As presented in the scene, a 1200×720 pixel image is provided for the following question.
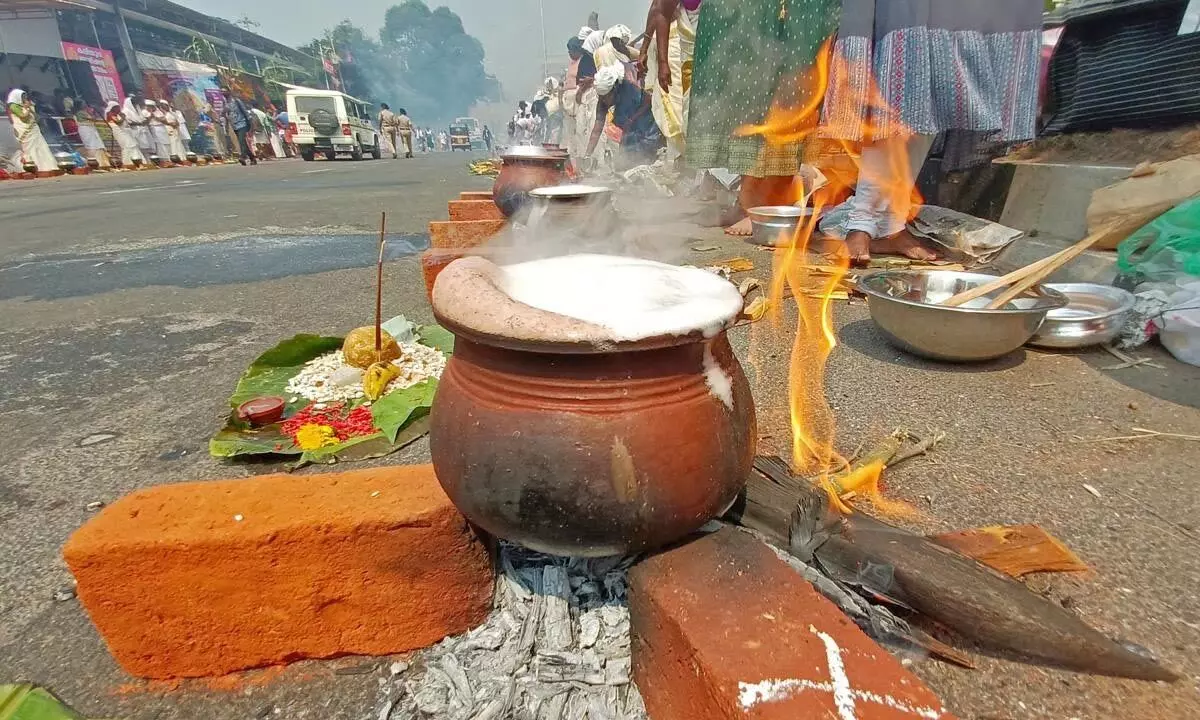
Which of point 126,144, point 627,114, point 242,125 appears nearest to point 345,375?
point 627,114

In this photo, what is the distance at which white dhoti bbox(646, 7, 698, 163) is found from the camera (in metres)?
8.06

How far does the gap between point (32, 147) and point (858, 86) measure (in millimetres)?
26741

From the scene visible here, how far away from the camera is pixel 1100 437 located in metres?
2.43

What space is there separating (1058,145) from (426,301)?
613 centimetres

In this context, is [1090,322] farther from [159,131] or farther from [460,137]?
[460,137]

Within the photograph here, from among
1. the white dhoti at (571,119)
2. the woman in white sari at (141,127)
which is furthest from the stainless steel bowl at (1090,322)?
the woman in white sari at (141,127)

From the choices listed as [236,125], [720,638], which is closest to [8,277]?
[720,638]

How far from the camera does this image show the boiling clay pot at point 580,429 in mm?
1269

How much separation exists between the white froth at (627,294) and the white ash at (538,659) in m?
0.84

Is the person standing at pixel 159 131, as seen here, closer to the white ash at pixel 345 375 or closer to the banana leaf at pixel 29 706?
the white ash at pixel 345 375

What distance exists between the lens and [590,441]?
1.28m

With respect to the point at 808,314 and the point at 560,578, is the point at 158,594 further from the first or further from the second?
the point at 808,314

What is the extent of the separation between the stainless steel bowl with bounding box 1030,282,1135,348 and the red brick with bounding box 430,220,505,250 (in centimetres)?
410

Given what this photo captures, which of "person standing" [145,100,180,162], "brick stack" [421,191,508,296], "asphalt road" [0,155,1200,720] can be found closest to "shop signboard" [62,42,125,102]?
"person standing" [145,100,180,162]
